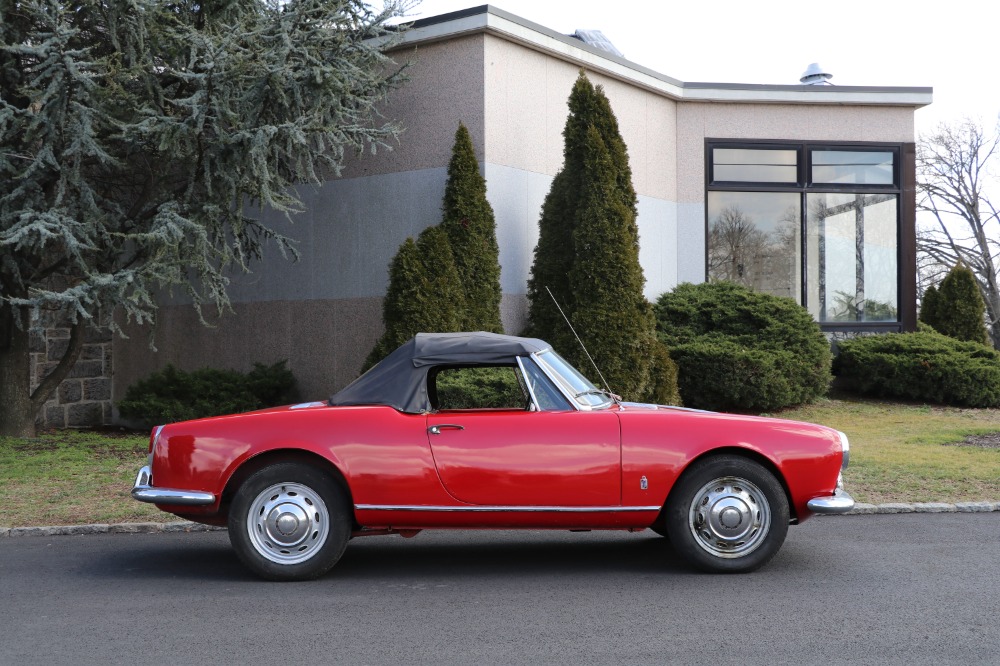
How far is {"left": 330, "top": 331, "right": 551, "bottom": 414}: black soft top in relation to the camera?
623cm

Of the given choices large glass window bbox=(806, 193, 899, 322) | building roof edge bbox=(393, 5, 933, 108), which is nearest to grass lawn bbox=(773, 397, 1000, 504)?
large glass window bbox=(806, 193, 899, 322)

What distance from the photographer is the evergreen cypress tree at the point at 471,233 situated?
12945mm

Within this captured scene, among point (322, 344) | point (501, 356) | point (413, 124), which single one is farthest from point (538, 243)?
point (501, 356)

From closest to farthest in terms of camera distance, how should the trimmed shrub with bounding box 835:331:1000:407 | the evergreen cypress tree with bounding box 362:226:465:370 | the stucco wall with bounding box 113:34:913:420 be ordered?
the evergreen cypress tree with bounding box 362:226:465:370
the stucco wall with bounding box 113:34:913:420
the trimmed shrub with bounding box 835:331:1000:407

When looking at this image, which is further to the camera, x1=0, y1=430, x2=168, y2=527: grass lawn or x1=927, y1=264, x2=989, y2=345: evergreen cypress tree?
x1=927, y1=264, x2=989, y2=345: evergreen cypress tree

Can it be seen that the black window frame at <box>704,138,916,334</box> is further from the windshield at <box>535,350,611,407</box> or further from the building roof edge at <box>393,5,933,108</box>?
the windshield at <box>535,350,611,407</box>

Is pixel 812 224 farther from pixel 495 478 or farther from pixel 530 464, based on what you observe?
pixel 495 478

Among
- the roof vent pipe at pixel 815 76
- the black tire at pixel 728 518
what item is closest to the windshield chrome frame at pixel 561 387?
the black tire at pixel 728 518

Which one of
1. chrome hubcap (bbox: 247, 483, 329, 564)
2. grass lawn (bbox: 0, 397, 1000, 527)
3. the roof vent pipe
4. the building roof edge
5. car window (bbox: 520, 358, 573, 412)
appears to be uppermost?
the roof vent pipe

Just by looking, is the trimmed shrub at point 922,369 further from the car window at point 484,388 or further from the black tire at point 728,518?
the black tire at point 728,518

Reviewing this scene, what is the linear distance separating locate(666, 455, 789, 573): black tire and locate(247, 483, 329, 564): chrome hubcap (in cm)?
208

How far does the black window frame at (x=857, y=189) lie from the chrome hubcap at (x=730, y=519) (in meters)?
11.7

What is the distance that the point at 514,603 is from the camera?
17.9 ft

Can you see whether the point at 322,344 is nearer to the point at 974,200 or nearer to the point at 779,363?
the point at 779,363
